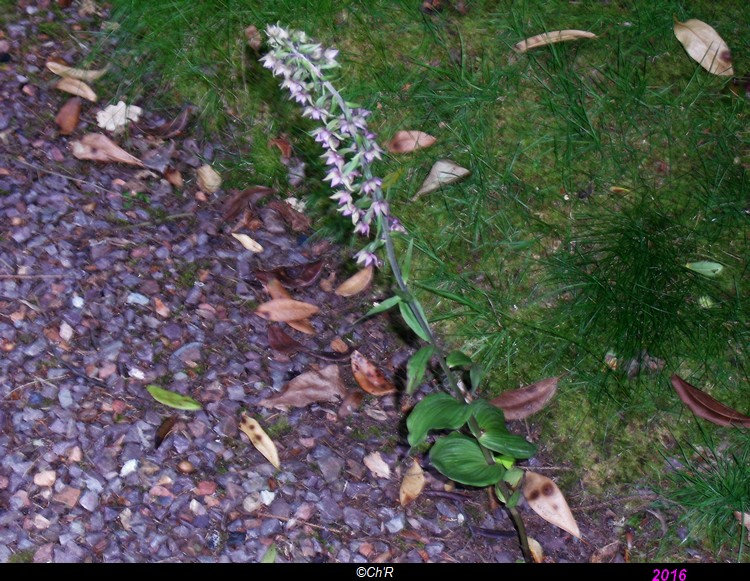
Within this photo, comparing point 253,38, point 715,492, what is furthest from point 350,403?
point 253,38

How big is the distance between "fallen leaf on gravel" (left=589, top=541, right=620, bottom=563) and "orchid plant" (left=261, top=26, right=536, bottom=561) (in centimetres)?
25

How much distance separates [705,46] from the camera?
A: 135 inches

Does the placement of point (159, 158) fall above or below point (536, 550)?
above

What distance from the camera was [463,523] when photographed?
263 centimetres

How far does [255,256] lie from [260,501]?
977 mm

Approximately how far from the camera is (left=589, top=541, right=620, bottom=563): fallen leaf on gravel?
8.70 feet

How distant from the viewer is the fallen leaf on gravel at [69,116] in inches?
125

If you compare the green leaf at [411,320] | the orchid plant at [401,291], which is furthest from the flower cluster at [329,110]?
the green leaf at [411,320]

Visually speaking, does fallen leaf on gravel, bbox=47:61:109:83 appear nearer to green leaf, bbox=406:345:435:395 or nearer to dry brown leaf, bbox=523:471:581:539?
green leaf, bbox=406:345:435:395

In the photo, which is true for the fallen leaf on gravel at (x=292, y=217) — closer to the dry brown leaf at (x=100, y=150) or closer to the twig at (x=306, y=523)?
the dry brown leaf at (x=100, y=150)

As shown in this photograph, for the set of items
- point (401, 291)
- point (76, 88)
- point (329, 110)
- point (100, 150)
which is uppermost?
point (329, 110)

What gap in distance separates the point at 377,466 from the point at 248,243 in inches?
39.6

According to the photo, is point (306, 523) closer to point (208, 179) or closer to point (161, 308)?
point (161, 308)

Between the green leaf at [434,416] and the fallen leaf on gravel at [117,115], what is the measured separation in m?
1.78
